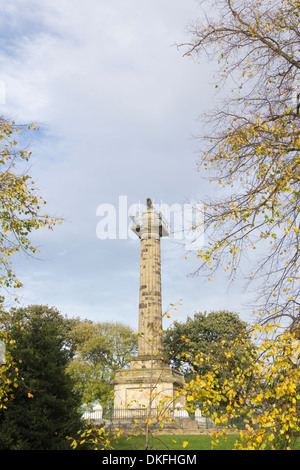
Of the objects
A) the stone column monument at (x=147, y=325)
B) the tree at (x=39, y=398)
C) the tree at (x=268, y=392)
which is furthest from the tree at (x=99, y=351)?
the tree at (x=268, y=392)

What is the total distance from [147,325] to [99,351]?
20833 mm

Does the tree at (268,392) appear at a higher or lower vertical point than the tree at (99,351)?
lower

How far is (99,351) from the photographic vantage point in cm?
4447

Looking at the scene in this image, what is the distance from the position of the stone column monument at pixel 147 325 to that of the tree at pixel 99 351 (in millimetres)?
12935

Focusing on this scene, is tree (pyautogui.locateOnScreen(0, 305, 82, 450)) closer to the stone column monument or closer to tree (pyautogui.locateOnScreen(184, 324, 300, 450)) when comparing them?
tree (pyautogui.locateOnScreen(184, 324, 300, 450))

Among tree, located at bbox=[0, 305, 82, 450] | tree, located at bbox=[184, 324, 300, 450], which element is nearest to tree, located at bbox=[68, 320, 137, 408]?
tree, located at bbox=[0, 305, 82, 450]

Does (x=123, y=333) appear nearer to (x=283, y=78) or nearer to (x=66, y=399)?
(x=66, y=399)

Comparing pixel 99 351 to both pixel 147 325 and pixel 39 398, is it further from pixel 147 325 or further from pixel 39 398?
pixel 39 398

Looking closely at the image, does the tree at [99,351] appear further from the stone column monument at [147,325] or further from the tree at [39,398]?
the tree at [39,398]

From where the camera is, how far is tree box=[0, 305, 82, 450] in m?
10.8

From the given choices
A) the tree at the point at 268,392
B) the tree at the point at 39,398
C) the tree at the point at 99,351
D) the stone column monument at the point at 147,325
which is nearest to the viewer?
the tree at the point at 268,392

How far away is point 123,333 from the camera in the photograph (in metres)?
44.8

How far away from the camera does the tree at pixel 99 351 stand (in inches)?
1564

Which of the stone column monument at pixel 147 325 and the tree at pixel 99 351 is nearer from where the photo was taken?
the stone column monument at pixel 147 325
